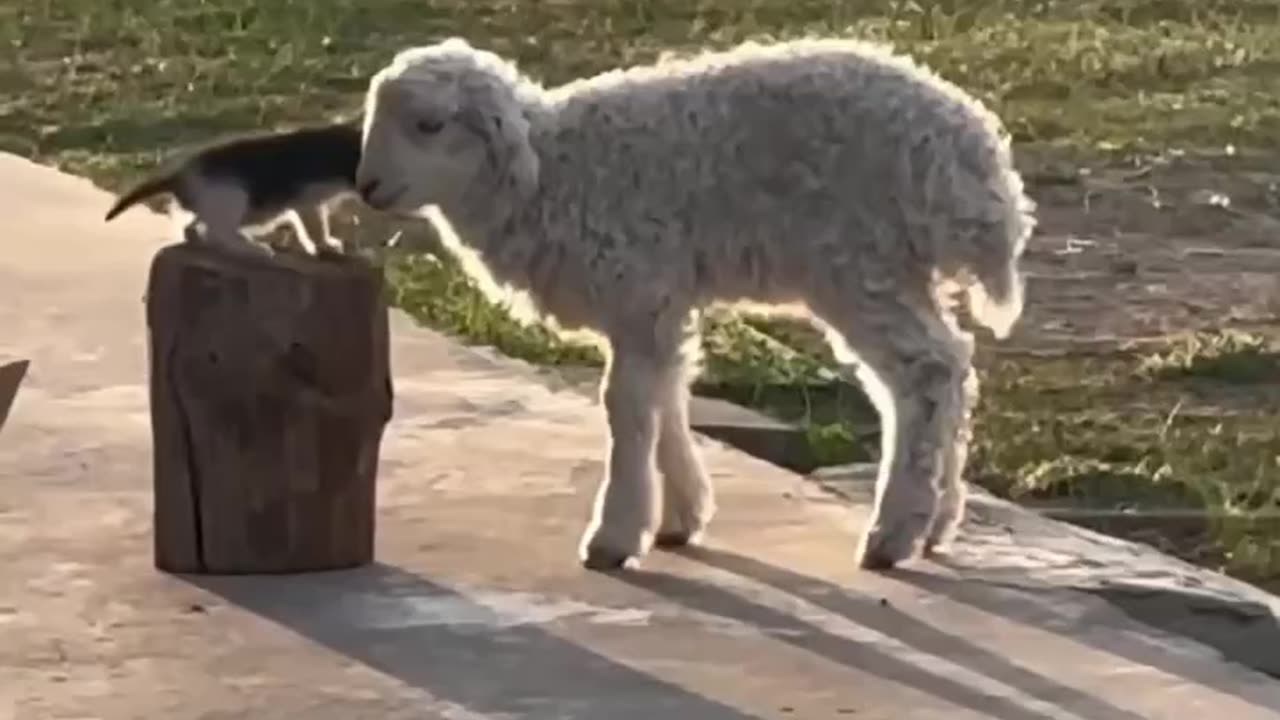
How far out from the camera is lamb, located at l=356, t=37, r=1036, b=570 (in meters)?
7.52

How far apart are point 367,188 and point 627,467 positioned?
90 centimetres

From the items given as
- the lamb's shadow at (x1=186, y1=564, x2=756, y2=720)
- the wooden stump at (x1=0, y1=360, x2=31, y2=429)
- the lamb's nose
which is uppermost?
the lamb's nose

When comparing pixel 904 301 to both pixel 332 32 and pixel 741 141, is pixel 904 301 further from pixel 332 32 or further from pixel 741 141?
pixel 332 32

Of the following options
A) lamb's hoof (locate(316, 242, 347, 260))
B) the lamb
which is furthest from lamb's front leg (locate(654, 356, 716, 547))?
lamb's hoof (locate(316, 242, 347, 260))

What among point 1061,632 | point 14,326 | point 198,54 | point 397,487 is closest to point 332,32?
point 198,54

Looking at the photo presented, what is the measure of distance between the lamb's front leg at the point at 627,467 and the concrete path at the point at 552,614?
84mm

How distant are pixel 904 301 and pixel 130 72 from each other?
43.9 feet

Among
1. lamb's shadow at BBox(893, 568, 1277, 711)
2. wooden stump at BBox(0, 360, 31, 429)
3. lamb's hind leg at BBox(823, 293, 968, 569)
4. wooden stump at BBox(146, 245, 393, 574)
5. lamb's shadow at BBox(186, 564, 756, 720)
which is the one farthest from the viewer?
lamb's hind leg at BBox(823, 293, 968, 569)

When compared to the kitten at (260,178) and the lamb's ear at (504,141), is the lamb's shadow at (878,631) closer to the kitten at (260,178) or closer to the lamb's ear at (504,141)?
the lamb's ear at (504,141)

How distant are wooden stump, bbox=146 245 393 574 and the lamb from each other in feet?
1.17

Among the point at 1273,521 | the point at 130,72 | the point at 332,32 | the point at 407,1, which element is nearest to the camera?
the point at 1273,521

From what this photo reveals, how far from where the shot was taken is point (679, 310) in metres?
7.60

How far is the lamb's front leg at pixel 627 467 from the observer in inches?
297

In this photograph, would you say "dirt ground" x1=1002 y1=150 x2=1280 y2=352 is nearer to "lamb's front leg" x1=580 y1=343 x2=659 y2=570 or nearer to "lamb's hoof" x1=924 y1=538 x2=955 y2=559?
"lamb's hoof" x1=924 y1=538 x2=955 y2=559
